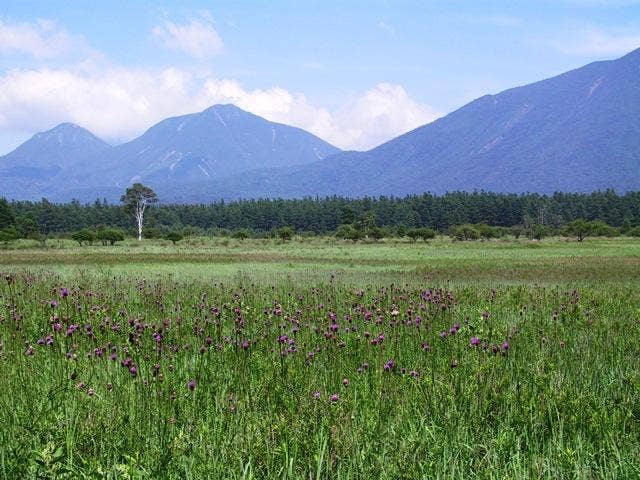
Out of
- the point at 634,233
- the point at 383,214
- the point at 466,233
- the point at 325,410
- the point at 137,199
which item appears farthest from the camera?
the point at 383,214

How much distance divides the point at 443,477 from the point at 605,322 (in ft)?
26.1

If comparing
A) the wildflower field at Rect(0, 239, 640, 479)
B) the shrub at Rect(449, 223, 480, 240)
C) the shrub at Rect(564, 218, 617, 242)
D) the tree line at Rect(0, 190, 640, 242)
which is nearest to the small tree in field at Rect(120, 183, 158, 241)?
the tree line at Rect(0, 190, 640, 242)

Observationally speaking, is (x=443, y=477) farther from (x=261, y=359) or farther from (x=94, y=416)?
(x=261, y=359)

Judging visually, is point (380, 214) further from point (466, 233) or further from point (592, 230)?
point (592, 230)

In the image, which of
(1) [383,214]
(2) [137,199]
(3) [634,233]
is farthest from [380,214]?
(3) [634,233]

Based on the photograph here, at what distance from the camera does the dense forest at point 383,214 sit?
153500mm

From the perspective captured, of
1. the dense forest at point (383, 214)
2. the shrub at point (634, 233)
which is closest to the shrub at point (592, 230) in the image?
the shrub at point (634, 233)

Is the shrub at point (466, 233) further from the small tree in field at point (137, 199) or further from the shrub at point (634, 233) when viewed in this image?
the small tree in field at point (137, 199)

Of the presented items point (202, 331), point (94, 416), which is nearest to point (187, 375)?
point (94, 416)

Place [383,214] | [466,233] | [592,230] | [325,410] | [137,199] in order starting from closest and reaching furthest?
[325,410], [466,233], [592,230], [137,199], [383,214]

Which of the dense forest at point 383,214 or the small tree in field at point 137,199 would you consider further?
the dense forest at point 383,214

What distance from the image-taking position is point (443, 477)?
3.95 metres

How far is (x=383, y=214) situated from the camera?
6383 inches

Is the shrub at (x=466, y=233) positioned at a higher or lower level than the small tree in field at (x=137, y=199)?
lower
